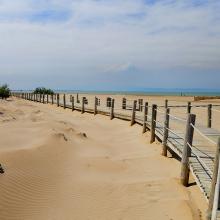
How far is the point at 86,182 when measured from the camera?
930 centimetres

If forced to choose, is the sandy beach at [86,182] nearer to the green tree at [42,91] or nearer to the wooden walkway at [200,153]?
the wooden walkway at [200,153]

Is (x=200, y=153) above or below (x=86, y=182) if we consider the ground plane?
above

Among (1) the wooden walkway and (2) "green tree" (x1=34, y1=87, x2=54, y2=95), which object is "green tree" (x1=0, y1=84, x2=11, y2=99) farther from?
(1) the wooden walkway

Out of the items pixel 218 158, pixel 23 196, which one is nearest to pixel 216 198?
pixel 218 158

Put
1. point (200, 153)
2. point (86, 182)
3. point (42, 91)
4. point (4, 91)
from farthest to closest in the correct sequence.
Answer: point (42, 91), point (4, 91), point (200, 153), point (86, 182)

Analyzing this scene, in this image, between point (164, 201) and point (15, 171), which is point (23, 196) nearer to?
point (15, 171)

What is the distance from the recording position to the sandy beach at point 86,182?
750 centimetres

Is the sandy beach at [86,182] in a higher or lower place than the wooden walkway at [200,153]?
lower

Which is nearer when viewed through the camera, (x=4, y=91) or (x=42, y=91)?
(x=4, y=91)

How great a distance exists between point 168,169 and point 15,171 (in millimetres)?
3934

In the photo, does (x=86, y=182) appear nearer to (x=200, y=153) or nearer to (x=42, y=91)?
(x=200, y=153)

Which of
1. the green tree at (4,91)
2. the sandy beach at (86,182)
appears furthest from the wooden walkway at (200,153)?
the green tree at (4,91)

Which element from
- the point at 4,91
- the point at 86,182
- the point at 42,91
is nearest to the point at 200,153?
the point at 86,182

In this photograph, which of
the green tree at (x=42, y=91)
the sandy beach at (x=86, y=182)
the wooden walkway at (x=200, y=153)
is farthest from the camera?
the green tree at (x=42, y=91)
